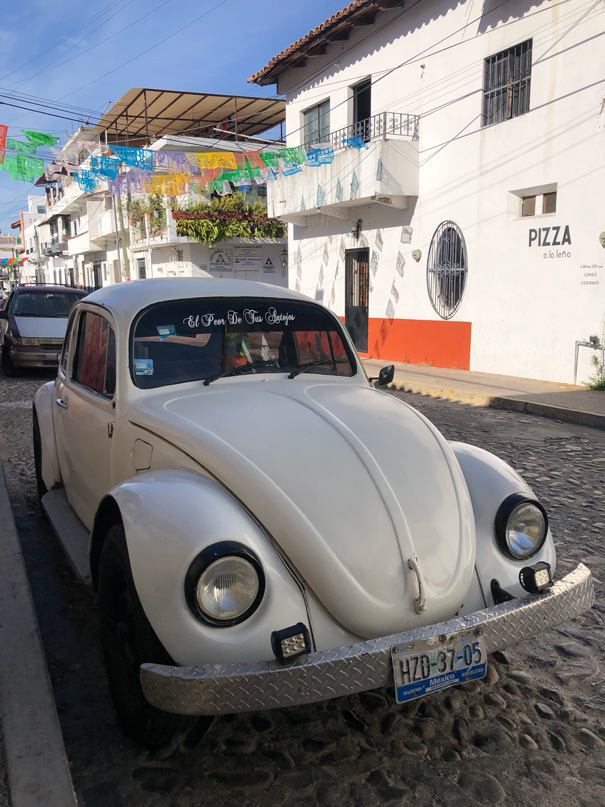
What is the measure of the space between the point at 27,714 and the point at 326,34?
15446mm

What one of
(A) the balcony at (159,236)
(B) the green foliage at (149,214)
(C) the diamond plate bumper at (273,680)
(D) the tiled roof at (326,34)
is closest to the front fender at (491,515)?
(C) the diamond plate bumper at (273,680)

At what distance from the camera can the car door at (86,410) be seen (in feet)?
10.7

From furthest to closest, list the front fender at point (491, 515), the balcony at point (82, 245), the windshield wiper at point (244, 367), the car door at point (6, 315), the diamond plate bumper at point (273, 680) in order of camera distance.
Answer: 1. the balcony at point (82, 245)
2. the car door at point (6, 315)
3. the windshield wiper at point (244, 367)
4. the front fender at point (491, 515)
5. the diamond plate bumper at point (273, 680)

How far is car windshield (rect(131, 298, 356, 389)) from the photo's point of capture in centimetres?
318

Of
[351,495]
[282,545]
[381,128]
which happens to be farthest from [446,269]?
[282,545]

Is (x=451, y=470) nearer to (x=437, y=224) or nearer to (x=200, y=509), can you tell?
(x=200, y=509)

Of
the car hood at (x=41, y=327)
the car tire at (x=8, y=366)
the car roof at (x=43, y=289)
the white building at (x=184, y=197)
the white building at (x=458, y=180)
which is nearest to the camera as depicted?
the white building at (x=458, y=180)

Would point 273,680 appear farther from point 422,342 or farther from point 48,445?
point 422,342

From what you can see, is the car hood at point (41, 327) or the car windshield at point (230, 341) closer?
the car windshield at point (230, 341)

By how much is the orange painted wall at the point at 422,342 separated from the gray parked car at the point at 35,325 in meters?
6.74

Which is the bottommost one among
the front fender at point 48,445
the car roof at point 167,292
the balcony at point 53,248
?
the front fender at point 48,445

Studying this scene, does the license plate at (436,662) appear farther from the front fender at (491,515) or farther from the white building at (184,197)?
the white building at (184,197)

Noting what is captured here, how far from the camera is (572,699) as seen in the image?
2619 mm

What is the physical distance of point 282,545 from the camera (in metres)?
2.19
